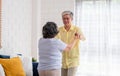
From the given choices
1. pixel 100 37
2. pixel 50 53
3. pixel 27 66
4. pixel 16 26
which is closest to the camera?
pixel 50 53

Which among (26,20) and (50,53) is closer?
(50,53)

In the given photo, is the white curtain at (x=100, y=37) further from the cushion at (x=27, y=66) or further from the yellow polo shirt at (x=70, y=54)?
the cushion at (x=27, y=66)

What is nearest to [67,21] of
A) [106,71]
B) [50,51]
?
[50,51]

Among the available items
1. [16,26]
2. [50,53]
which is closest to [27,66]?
[50,53]

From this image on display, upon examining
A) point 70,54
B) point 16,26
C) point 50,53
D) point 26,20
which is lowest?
point 70,54

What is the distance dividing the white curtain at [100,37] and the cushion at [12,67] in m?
2.28

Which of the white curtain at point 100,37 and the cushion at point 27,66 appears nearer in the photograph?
the cushion at point 27,66

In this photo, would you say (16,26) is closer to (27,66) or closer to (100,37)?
(27,66)

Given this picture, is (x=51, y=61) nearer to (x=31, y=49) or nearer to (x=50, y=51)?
(x=50, y=51)

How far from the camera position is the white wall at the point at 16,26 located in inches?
175

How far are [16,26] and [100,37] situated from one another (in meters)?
1.90

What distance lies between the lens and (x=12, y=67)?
3.57m

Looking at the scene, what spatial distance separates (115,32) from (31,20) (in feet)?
6.18

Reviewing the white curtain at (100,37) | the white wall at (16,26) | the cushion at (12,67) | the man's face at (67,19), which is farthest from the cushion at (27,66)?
the white curtain at (100,37)
